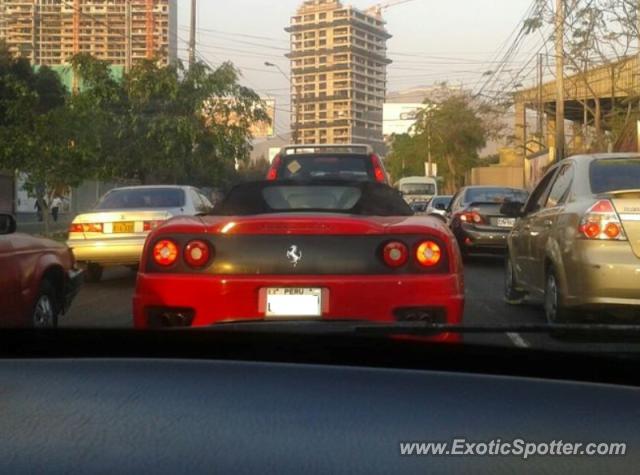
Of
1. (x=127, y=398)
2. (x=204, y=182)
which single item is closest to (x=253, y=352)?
(x=127, y=398)

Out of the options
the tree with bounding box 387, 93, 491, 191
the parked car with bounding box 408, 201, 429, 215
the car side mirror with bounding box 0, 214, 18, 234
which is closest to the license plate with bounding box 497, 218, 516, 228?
the parked car with bounding box 408, 201, 429, 215

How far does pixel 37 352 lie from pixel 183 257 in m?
3.22

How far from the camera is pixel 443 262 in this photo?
17.3 ft

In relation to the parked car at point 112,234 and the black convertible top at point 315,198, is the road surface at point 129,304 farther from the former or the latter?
the black convertible top at point 315,198

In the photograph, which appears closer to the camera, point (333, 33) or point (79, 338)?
point (79, 338)

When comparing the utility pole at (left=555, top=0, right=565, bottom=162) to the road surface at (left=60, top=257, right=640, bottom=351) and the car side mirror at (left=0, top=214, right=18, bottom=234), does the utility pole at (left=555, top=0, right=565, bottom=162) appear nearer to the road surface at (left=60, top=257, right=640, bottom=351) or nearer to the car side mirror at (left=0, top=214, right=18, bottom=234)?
the road surface at (left=60, top=257, right=640, bottom=351)

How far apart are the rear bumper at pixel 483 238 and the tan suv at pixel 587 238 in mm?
7128

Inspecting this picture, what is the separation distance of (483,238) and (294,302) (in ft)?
37.6

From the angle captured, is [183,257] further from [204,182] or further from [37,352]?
[204,182]

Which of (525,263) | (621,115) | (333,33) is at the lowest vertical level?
(525,263)

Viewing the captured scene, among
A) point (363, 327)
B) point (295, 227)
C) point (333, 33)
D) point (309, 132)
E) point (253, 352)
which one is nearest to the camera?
point (253, 352)

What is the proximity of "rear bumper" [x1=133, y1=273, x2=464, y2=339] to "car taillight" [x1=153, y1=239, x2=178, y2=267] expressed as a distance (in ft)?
0.36

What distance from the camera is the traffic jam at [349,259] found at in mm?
5023

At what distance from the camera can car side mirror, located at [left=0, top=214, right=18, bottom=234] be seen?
6648 mm
